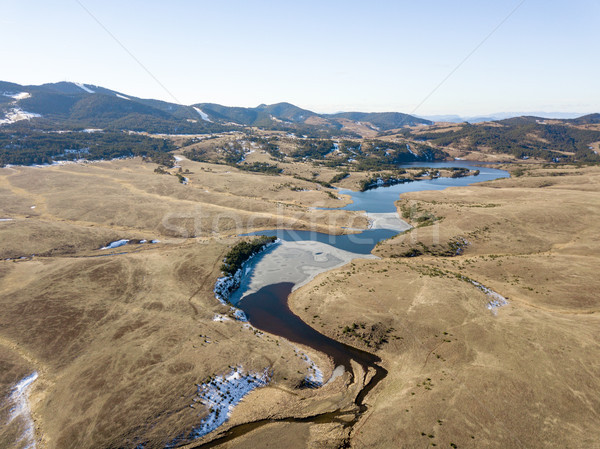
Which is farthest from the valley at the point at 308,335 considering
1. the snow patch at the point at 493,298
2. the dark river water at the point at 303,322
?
the snow patch at the point at 493,298

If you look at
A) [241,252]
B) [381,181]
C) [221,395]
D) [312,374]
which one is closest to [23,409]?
[221,395]

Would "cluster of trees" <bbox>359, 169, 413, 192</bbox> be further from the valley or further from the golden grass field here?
the golden grass field

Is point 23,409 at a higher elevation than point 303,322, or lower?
higher

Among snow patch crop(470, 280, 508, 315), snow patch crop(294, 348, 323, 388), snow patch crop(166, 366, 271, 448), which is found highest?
snow patch crop(470, 280, 508, 315)

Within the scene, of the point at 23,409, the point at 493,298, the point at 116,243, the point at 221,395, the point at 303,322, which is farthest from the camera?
the point at 116,243

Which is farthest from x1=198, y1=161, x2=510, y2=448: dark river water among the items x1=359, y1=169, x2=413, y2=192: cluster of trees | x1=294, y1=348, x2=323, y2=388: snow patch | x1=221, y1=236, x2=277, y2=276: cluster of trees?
x1=359, y1=169, x2=413, y2=192: cluster of trees

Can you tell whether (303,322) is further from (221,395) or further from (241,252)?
(241,252)

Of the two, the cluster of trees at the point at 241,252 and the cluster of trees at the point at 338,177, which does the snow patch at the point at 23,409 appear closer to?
the cluster of trees at the point at 241,252
